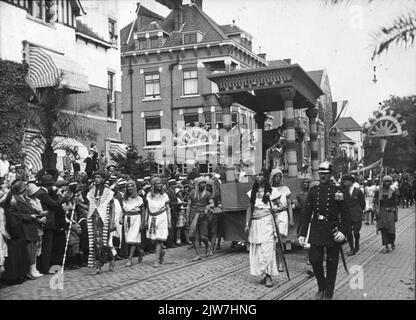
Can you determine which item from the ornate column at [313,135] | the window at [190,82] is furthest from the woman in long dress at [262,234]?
the ornate column at [313,135]

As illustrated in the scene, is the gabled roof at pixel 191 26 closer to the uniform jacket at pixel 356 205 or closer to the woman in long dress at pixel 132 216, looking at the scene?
the woman in long dress at pixel 132 216

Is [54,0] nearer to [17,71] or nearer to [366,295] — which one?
[17,71]

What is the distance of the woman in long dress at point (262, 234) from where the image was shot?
8.56 m

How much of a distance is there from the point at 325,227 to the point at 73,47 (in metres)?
9.20

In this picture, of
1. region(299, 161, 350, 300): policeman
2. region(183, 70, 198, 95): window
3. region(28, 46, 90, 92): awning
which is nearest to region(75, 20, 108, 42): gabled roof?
region(28, 46, 90, 92): awning

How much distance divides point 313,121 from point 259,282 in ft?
23.9

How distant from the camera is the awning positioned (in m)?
13.0

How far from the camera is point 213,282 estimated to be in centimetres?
870

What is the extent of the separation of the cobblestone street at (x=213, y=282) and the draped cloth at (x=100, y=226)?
0.36m

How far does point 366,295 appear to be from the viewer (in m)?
7.32

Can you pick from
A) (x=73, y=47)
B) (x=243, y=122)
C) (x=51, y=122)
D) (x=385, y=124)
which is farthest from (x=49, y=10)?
(x=385, y=124)

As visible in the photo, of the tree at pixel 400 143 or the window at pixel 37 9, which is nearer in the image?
the tree at pixel 400 143

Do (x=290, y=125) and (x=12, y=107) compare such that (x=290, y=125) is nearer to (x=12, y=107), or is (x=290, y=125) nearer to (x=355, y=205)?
(x=355, y=205)
